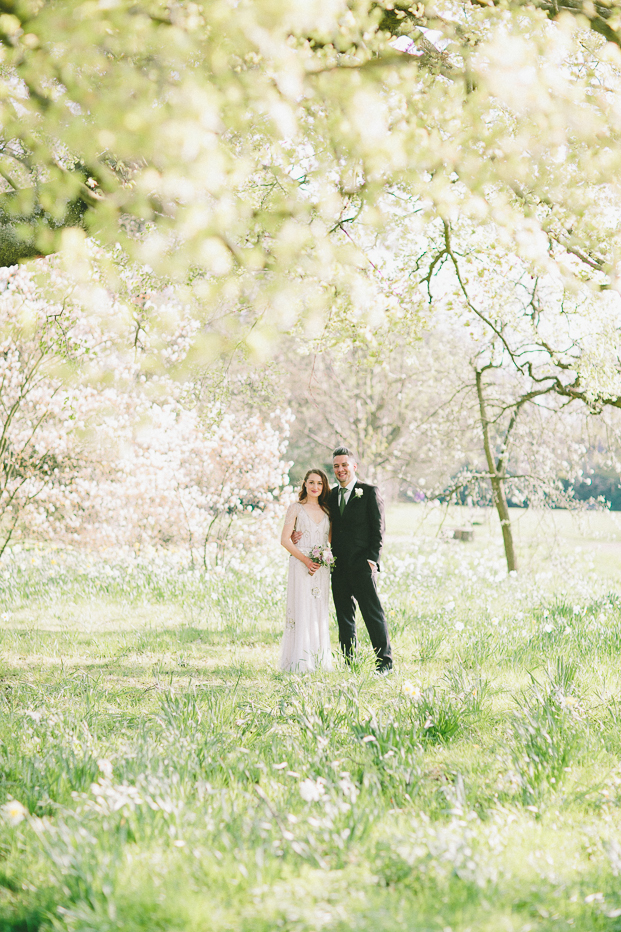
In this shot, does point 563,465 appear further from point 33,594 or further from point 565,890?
point 565,890

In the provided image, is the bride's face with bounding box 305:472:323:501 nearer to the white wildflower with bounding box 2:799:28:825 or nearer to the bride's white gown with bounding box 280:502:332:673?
the bride's white gown with bounding box 280:502:332:673

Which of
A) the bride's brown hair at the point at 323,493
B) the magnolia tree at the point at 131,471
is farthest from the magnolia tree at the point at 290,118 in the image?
the magnolia tree at the point at 131,471

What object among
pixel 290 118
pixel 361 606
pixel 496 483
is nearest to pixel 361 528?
pixel 361 606

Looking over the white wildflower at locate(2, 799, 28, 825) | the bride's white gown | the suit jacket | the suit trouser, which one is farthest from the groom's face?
the white wildflower at locate(2, 799, 28, 825)

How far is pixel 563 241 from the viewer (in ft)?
19.5

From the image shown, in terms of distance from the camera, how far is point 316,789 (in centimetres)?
278

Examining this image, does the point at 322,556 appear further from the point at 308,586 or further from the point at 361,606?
the point at 361,606

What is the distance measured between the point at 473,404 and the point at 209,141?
8005 millimetres

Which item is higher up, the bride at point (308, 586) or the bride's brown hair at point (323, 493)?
the bride's brown hair at point (323, 493)

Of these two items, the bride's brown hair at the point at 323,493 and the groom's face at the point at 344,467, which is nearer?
the groom's face at the point at 344,467

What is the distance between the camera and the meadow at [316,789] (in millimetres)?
2297

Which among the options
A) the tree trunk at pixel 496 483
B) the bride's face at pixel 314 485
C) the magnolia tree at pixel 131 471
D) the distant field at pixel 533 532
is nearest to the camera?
the bride's face at pixel 314 485

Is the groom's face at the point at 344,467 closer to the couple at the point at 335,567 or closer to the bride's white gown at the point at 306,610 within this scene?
Answer: the couple at the point at 335,567

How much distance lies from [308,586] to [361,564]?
1.44 ft
